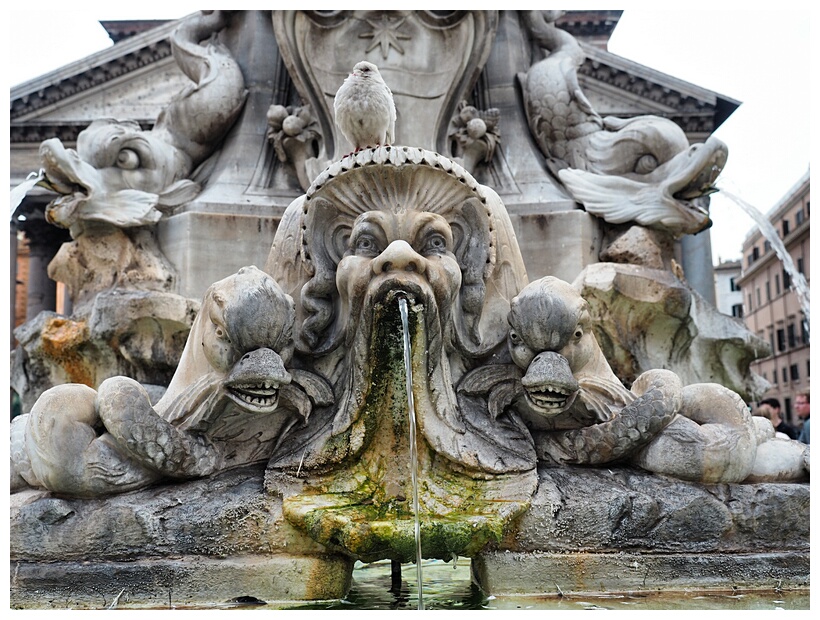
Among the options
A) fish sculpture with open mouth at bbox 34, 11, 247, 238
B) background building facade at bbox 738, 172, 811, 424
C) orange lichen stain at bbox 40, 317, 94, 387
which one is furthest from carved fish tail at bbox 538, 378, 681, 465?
background building facade at bbox 738, 172, 811, 424

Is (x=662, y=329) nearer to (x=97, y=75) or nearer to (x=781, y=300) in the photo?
(x=97, y=75)

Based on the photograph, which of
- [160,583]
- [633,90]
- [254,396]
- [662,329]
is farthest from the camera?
[633,90]

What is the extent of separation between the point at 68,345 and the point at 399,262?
10.5 ft

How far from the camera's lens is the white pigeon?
14.6 ft

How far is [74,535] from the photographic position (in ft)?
11.1

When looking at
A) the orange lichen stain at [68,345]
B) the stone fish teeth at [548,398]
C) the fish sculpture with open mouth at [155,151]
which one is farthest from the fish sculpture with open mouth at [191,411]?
the fish sculpture with open mouth at [155,151]

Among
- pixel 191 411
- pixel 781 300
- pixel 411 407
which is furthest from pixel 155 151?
pixel 781 300

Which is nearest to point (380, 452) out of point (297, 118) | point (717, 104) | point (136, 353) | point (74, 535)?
point (74, 535)

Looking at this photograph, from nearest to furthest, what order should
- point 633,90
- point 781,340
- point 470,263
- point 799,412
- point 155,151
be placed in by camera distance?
1. point 470,263
2. point 155,151
3. point 799,412
4. point 633,90
5. point 781,340

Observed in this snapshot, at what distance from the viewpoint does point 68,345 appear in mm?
5797

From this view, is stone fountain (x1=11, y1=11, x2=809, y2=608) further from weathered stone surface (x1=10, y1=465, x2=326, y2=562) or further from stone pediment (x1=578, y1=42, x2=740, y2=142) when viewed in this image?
stone pediment (x1=578, y1=42, x2=740, y2=142)

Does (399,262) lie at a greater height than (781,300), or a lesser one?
lesser

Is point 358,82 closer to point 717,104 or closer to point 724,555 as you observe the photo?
point 724,555
